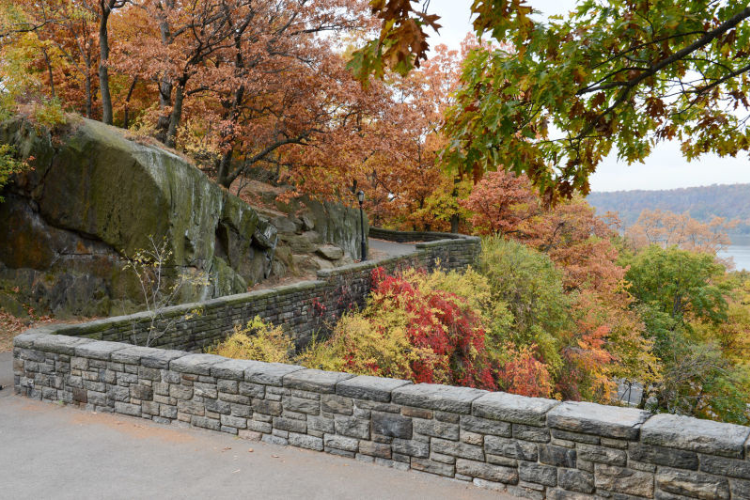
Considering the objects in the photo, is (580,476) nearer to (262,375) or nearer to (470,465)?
(470,465)

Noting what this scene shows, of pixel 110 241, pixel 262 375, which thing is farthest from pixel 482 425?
pixel 110 241

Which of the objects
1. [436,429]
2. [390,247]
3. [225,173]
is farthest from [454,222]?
[436,429]

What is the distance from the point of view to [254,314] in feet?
34.1

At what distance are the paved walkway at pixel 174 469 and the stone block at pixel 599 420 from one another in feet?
2.74

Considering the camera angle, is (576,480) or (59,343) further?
(59,343)

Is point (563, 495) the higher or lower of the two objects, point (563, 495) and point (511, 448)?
the lower

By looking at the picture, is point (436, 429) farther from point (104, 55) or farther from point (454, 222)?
point (454, 222)

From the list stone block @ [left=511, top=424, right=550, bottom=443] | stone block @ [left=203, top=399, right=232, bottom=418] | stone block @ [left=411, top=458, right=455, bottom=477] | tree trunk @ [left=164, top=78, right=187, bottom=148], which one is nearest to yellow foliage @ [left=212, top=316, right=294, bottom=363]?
stone block @ [left=203, top=399, right=232, bottom=418]

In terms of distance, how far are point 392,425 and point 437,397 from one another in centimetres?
53

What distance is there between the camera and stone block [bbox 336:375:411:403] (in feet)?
15.8

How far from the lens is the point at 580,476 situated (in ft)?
13.2

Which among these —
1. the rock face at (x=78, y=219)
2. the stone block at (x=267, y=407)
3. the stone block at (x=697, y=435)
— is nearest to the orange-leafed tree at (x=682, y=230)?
the rock face at (x=78, y=219)

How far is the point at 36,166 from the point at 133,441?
855 cm

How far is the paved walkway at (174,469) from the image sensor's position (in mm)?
4352
